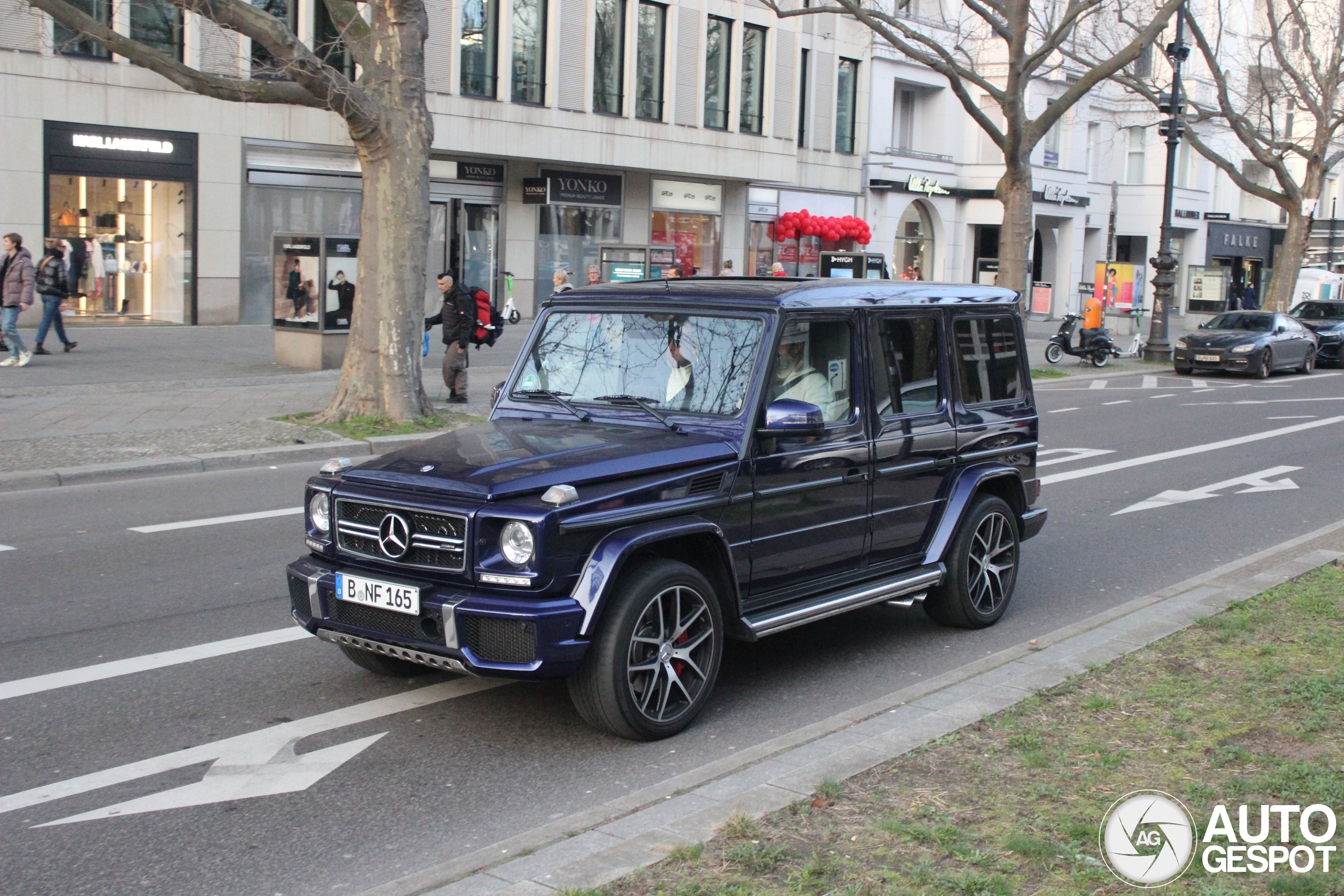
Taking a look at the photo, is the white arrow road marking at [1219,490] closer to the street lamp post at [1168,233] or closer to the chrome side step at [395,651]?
the chrome side step at [395,651]

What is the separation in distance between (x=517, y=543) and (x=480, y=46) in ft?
94.3

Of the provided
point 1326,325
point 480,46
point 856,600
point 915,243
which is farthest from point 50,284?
point 915,243

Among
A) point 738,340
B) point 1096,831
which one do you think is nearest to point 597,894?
point 1096,831

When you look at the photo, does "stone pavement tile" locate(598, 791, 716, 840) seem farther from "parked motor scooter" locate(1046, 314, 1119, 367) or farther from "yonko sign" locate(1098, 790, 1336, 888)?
"parked motor scooter" locate(1046, 314, 1119, 367)

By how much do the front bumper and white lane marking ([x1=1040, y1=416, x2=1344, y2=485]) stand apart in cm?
709

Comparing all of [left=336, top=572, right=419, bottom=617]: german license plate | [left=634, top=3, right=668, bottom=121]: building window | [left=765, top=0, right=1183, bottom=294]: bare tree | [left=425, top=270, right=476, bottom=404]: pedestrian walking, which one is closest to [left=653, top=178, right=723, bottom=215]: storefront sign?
[left=634, top=3, right=668, bottom=121]: building window

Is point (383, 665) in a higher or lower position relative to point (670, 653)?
→ lower

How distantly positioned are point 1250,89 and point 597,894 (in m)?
42.3

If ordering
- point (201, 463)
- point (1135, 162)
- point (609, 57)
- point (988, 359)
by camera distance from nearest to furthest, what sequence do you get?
1. point (988, 359)
2. point (201, 463)
3. point (609, 57)
4. point (1135, 162)

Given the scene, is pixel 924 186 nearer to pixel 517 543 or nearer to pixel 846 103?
pixel 846 103

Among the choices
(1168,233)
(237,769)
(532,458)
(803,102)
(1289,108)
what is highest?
(1289,108)

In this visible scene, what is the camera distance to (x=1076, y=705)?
5.54 m

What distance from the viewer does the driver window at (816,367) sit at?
6.20 m

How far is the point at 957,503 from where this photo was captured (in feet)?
23.5
